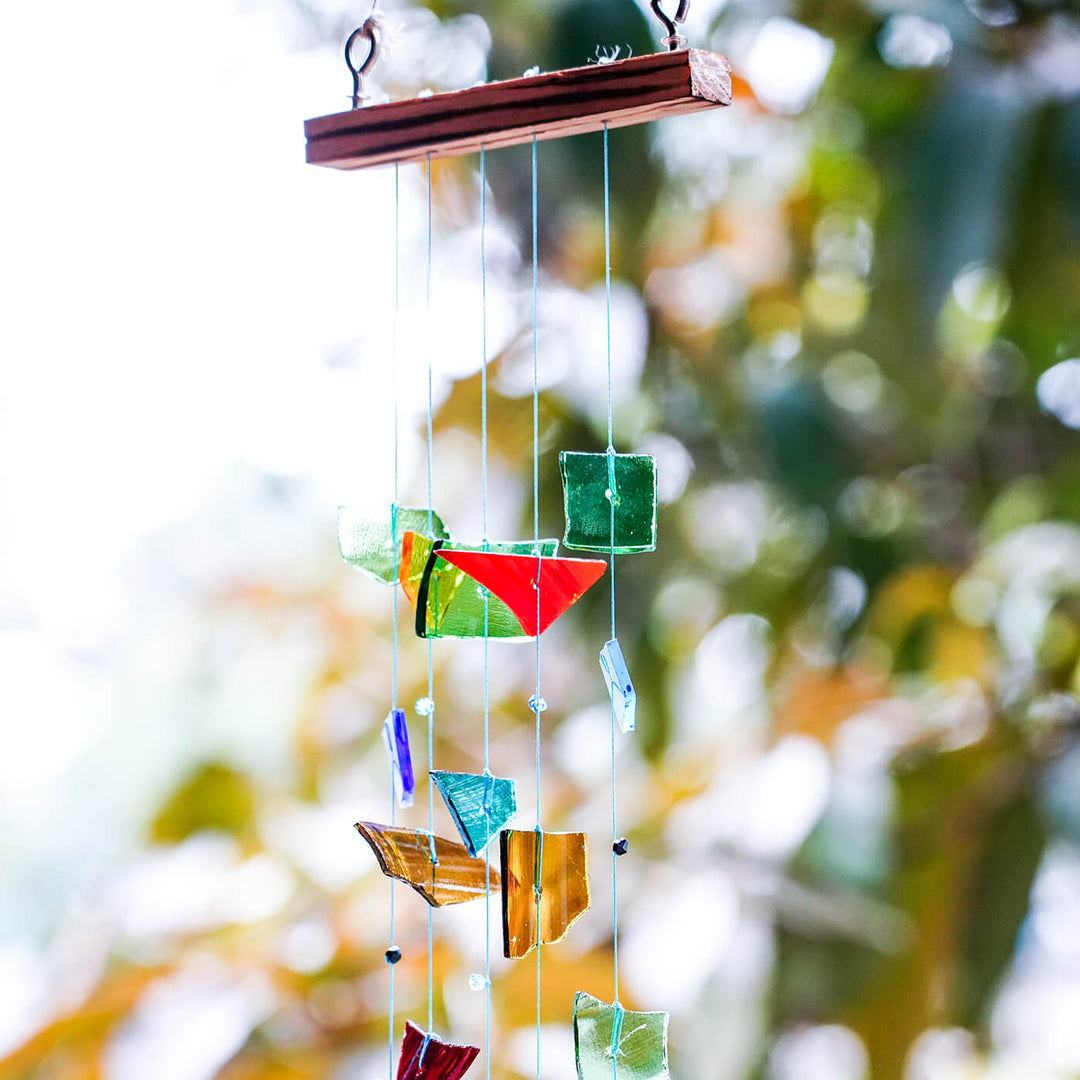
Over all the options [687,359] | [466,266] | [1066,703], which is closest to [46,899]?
[466,266]

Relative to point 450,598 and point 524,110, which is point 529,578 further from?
point 524,110

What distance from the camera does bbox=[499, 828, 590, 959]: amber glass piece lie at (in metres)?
0.47

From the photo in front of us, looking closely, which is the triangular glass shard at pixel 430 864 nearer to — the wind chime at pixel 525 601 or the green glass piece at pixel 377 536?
the wind chime at pixel 525 601

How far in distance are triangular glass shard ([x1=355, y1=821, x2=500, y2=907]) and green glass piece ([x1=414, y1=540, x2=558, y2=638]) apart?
8 cm

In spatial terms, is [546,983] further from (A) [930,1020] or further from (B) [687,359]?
(B) [687,359]

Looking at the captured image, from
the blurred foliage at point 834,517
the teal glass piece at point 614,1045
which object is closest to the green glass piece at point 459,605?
the teal glass piece at point 614,1045

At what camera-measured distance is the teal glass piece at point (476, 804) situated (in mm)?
475

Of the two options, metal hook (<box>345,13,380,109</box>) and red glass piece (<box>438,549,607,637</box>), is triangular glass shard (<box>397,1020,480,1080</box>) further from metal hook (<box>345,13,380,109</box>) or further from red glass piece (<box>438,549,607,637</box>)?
metal hook (<box>345,13,380,109</box>)

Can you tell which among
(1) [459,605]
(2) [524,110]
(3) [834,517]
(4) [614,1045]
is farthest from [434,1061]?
(3) [834,517]

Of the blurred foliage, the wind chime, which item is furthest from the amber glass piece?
the blurred foliage

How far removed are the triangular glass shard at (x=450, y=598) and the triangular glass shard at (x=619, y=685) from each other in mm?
36

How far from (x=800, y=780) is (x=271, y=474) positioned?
72 centimetres

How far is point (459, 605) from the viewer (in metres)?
0.49

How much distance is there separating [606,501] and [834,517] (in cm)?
58
